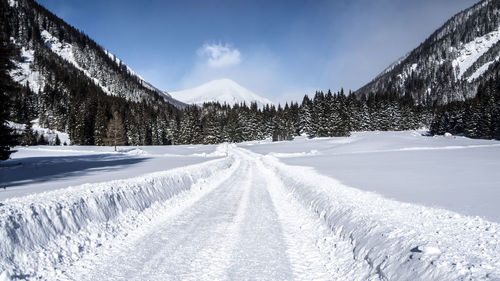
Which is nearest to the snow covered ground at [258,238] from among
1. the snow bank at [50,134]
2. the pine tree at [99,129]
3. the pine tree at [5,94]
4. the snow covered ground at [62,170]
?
the snow covered ground at [62,170]

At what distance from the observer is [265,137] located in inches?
4104

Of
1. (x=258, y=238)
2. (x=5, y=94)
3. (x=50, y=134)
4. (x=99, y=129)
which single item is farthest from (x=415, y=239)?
(x=50, y=134)

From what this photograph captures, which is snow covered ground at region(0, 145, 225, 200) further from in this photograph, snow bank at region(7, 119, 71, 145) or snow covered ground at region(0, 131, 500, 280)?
snow bank at region(7, 119, 71, 145)

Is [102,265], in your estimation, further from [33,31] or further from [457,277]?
[33,31]

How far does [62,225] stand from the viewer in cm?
617

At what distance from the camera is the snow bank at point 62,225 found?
475 centimetres

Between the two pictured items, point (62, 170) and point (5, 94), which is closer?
point (62, 170)

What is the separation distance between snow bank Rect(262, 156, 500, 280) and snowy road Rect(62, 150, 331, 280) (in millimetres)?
981

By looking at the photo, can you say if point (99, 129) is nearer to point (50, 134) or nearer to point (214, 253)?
point (50, 134)

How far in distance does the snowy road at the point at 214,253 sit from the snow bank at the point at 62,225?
24.6 inches

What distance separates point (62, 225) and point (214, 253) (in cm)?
380

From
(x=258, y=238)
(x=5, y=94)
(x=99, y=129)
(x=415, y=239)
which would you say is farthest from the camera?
(x=99, y=129)

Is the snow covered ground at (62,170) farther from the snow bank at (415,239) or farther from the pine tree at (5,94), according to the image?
the snow bank at (415,239)

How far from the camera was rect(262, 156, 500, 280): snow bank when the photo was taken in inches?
141
